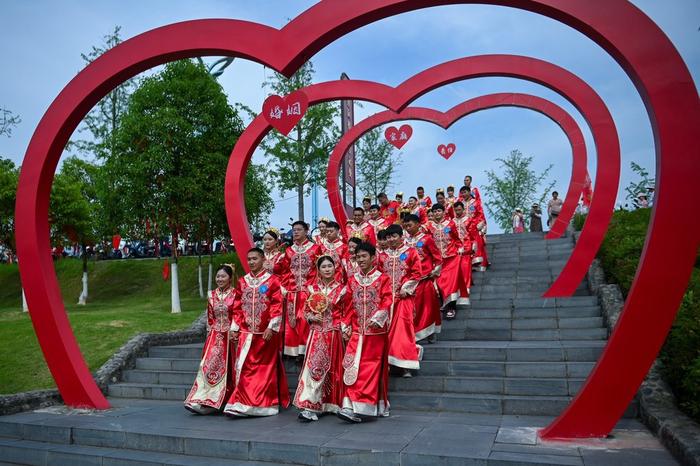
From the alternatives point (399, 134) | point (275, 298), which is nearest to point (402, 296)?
point (275, 298)

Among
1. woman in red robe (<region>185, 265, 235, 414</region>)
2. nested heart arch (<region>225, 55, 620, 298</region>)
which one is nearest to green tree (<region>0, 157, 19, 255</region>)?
nested heart arch (<region>225, 55, 620, 298</region>)

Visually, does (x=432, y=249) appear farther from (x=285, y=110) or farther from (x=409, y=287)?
(x=285, y=110)

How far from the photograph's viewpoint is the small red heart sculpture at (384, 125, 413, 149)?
46.5 feet

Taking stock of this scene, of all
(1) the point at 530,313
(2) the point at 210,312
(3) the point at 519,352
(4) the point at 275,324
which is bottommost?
(3) the point at 519,352

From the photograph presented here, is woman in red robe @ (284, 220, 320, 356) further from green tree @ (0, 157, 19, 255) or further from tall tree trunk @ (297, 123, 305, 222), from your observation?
green tree @ (0, 157, 19, 255)

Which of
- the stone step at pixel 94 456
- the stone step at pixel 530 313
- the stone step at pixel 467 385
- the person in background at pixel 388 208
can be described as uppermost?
the person in background at pixel 388 208

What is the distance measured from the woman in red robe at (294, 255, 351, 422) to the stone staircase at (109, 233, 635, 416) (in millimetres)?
746

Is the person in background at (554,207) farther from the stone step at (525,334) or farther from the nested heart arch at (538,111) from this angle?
the stone step at (525,334)

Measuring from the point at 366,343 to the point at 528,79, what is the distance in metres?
6.64

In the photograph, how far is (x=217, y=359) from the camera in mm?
6098

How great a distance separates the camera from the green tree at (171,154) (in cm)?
1484

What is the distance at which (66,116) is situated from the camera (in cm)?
636

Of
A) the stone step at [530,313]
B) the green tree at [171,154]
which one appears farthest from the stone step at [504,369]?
the green tree at [171,154]

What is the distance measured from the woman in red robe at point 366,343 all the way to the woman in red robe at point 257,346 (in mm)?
836
